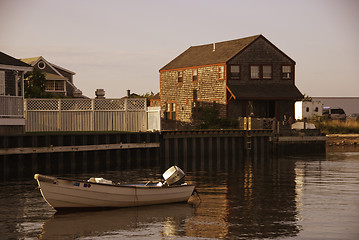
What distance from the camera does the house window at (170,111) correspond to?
6462 centimetres

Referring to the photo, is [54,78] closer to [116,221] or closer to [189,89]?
[189,89]

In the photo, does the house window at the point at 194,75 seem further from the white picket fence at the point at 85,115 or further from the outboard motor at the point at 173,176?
the outboard motor at the point at 173,176

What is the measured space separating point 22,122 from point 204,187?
491 inches

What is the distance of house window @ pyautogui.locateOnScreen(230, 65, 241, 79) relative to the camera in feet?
189

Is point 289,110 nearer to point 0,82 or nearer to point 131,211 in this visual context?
point 0,82

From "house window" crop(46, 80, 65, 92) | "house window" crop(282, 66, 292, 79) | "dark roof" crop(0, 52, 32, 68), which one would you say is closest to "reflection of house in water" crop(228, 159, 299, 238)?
"dark roof" crop(0, 52, 32, 68)

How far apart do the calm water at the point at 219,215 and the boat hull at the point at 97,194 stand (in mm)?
326

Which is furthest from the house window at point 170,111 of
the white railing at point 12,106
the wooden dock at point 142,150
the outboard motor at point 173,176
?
the outboard motor at point 173,176

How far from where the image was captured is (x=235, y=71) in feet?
189

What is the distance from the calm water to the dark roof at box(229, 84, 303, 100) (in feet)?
81.4

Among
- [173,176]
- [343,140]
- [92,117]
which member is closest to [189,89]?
[343,140]

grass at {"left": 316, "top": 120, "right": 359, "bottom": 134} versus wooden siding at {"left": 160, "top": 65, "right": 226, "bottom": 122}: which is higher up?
wooden siding at {"left": 160, "top": 65, "right": 226, "bottom": 122}

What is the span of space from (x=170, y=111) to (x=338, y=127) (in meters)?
18.7

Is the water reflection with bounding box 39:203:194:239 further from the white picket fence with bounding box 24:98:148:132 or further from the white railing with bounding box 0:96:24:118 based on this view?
the white picket fence with bounding box 24:98:148:132
